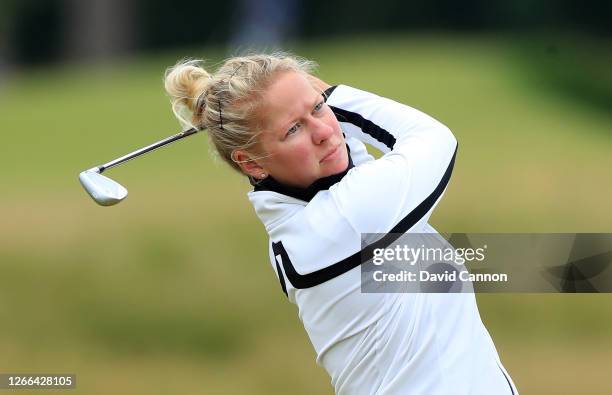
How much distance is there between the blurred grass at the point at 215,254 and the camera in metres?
8.35

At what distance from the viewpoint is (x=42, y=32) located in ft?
88.3

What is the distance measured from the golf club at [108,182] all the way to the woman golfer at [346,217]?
0.86ft

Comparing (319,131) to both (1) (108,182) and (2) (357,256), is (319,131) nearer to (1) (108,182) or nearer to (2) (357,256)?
(2) (357,256)

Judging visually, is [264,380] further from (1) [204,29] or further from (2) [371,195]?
(1) [204,29]

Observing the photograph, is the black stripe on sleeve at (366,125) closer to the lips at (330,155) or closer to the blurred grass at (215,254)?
the lips at (330,155)

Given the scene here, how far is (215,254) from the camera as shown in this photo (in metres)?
10.1

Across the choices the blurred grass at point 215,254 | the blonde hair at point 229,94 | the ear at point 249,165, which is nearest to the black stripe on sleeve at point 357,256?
the ear at point 249,165

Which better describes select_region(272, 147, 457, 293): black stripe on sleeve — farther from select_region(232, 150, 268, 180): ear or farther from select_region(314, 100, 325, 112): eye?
select_region(314, 100, 325, 112): eye

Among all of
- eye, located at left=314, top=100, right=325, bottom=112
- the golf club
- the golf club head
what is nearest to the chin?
eye, located at left=314, top=100, right=325, bottom=112

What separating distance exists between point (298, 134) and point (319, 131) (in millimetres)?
59

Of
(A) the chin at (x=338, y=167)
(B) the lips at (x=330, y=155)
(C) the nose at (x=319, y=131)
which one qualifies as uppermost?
(C) the nose at (x=319, y=131)

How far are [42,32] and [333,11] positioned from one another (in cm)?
667

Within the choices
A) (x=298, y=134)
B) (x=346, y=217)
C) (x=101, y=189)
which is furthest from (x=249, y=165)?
(x=101, y=189)

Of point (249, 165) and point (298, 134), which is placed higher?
point (298, 134)
